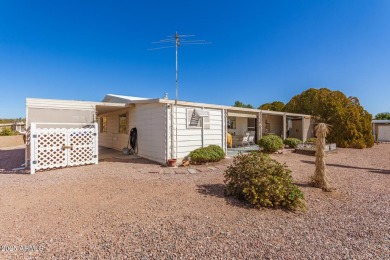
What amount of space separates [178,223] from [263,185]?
1862mm

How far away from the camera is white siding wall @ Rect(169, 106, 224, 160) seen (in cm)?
804

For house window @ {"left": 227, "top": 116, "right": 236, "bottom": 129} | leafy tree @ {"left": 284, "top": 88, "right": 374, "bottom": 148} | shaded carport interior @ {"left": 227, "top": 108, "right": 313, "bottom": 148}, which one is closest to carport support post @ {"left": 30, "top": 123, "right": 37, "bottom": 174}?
shaded carport interior @ {"left": 227, "top": 108, "right": 313, "bottom": 148}

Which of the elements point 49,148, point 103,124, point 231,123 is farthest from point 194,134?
point 103,124

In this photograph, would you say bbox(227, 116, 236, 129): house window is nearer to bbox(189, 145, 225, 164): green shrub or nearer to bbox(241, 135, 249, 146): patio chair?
bbox(241, 135, 249, 146): patio chair

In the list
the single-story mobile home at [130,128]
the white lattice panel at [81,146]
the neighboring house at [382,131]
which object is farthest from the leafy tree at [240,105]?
the white lattice panel at [81,146]

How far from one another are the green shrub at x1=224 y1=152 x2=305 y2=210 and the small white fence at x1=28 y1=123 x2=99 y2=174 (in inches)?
238

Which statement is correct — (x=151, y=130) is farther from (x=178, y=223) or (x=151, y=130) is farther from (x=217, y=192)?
(x=178, y=223)

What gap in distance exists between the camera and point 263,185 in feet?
12.3

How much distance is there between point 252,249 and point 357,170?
7074mm

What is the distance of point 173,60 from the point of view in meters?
9.48

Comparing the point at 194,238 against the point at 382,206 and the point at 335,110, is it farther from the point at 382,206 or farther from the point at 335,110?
the point at 335,110

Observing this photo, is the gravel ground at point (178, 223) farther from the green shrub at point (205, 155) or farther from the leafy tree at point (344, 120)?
the leafy tree at point (344, 120)

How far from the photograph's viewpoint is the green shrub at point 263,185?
3.63m

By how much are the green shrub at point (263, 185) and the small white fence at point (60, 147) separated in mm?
6050
